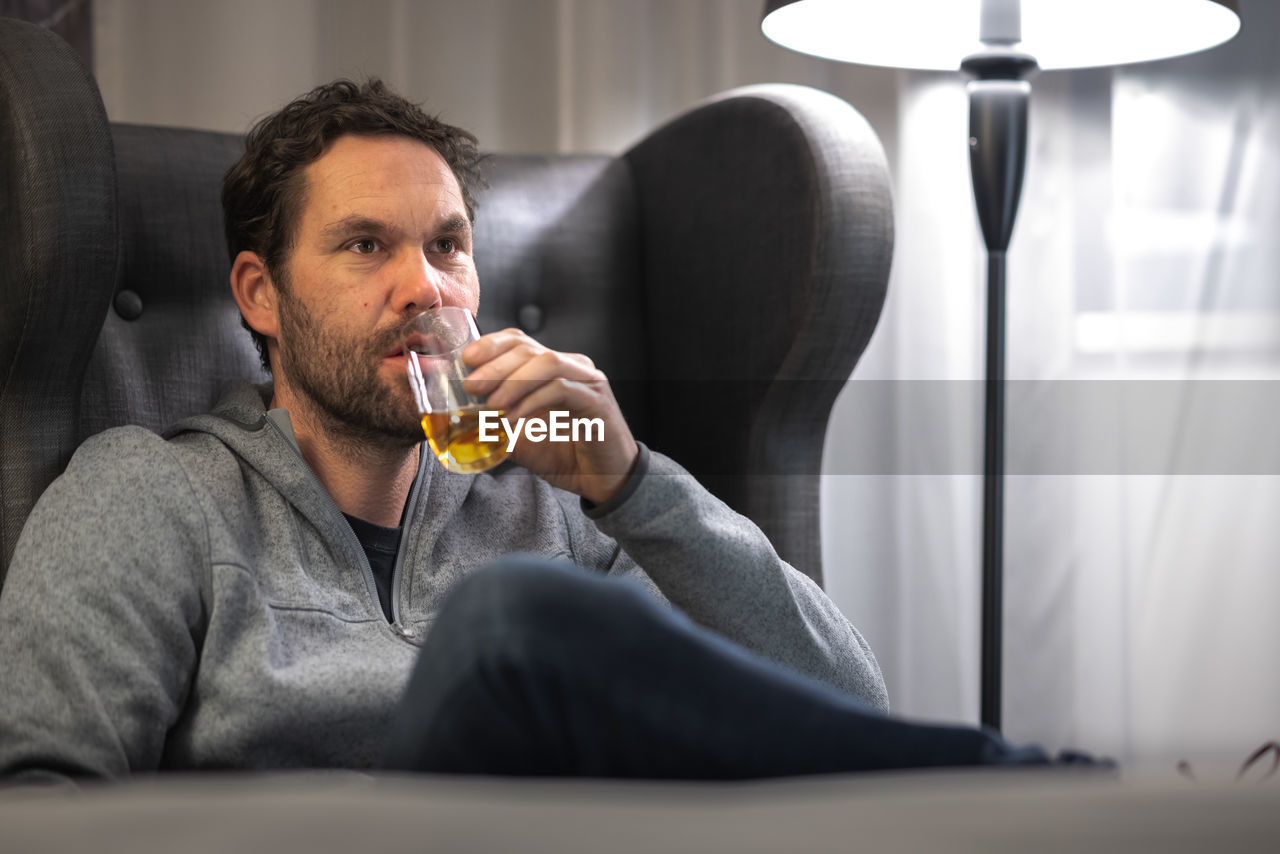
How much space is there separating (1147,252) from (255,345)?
139 centimetres

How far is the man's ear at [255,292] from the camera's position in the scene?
137cm

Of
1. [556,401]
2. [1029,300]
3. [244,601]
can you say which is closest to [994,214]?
[1029,300]

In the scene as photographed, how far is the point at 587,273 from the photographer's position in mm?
1652

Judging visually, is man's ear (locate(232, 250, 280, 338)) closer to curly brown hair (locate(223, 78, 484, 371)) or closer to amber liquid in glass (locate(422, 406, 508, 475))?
curly brown hair (locate(223, 78, 484, 371))

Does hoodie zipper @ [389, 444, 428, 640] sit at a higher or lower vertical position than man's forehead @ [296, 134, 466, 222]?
lower

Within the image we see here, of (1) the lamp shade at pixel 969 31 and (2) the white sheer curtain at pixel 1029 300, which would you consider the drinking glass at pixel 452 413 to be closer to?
(1) the lamp shade at pixel 969 31

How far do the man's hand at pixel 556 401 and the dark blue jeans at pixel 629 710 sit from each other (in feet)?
1.06

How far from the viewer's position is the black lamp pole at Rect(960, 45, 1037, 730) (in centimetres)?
161

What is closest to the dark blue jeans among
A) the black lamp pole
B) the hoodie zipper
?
the hoodie zipper

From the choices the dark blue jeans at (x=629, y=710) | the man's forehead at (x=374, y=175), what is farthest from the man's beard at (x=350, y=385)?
the dark blue jeans at (x=629, y=710)

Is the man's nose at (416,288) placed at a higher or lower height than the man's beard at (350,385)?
higher

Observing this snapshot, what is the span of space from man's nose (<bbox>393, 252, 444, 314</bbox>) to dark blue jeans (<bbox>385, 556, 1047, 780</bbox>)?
0.51m

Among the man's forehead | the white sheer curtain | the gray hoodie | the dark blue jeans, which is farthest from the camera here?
the white sheer curtain

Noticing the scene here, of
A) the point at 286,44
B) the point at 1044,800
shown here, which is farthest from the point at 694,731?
the point at 286,44
